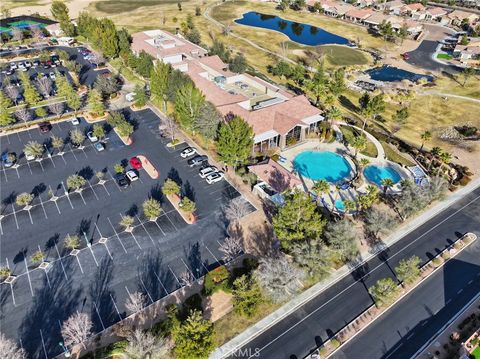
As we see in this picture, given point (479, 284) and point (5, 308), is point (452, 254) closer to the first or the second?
point (479, 284)

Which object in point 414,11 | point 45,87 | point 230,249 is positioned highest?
point 414,11

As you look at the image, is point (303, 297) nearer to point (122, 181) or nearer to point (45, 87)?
point (122, 181)

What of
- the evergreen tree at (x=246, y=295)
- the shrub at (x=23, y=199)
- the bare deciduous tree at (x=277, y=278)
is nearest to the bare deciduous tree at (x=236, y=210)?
the bare deciduous tree at (x=277, y=278)

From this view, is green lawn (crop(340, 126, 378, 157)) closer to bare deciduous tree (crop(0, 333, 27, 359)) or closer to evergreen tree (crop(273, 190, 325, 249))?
evergreen tree (crop(273, 190, 325, 249))

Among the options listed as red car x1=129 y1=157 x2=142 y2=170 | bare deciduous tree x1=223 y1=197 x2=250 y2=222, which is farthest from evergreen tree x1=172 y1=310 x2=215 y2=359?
red car x1=129 y1=157 x2=142 y2=170

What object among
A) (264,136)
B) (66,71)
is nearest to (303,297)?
(264,136)

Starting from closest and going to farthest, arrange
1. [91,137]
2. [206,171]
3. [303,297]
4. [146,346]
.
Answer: [146,346]
[303,297]
[206,171]
[91,137]

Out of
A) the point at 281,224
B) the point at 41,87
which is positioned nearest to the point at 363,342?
the point at 281,224
